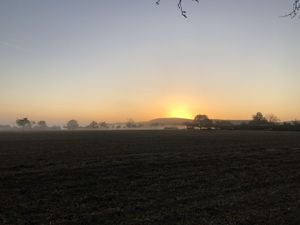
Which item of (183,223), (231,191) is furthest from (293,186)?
(183,223)

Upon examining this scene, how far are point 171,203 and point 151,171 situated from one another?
20.8ft

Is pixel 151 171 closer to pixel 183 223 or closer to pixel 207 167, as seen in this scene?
pixel 207 167

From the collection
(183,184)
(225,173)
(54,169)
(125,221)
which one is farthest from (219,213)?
(54,169)

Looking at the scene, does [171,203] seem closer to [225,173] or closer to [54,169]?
[225,173]

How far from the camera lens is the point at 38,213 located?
391 inches

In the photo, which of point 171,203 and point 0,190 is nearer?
point 171,203

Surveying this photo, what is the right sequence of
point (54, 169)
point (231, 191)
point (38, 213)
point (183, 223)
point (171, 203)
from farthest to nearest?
point (54, 169), point (231, 191), point (171, 203), point (38, 213), point (183, 223)

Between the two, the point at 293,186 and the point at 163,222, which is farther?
the point at 293,186

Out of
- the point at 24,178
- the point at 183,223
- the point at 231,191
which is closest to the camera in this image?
the point at 183,223

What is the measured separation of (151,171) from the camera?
681 inches

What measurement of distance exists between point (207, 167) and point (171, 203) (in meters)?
7.90

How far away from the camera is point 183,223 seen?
9.14m

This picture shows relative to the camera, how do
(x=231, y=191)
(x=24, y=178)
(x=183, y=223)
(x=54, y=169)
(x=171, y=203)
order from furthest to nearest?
(x=54, y=169)
(x=24, y=178)
(x=231, y=191)
(x=171, y=203)
(x=183, y=223)

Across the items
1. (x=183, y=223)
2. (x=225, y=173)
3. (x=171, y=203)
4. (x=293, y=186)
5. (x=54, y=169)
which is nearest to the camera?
(x=183, y=223)
